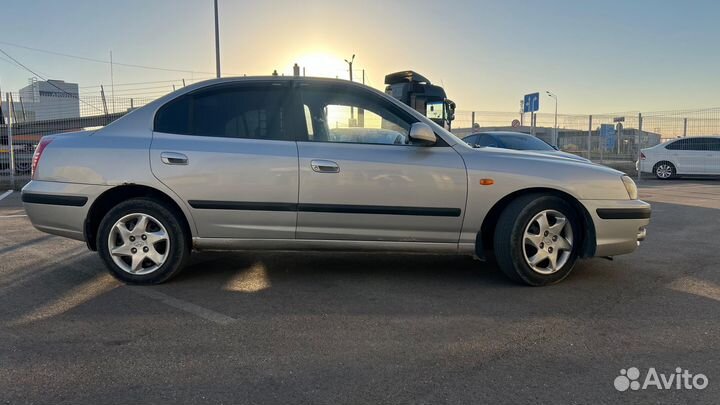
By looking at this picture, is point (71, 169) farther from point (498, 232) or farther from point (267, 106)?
point (498, 232)

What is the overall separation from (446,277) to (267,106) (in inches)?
83.4

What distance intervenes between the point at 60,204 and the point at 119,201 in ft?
1.48

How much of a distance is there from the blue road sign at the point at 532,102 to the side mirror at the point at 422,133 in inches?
670

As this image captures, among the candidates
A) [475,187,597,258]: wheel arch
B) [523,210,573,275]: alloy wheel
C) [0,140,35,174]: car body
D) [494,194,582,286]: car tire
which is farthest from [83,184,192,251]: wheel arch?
[0,140,35,174]: car body

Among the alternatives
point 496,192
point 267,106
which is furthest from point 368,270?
point 267,106

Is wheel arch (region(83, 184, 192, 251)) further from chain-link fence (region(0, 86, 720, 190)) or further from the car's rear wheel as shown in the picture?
the car's rear wheel

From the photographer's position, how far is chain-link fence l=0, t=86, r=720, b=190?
14000mm

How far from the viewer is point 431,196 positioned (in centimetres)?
409

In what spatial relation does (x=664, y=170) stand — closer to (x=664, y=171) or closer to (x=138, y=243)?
(x=664, y=171)

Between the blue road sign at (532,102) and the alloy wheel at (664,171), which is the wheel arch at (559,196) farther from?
the blue road sign at (532,102)

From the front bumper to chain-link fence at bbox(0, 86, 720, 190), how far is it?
31.8ft

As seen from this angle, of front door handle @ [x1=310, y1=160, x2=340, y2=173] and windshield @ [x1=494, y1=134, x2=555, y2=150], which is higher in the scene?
windshield @ [x1=494, y1=134, x2=555, y2=150]

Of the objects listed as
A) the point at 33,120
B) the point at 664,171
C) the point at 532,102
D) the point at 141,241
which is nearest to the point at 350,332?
the point at 141,241

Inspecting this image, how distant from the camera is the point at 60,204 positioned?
13.8 feet
